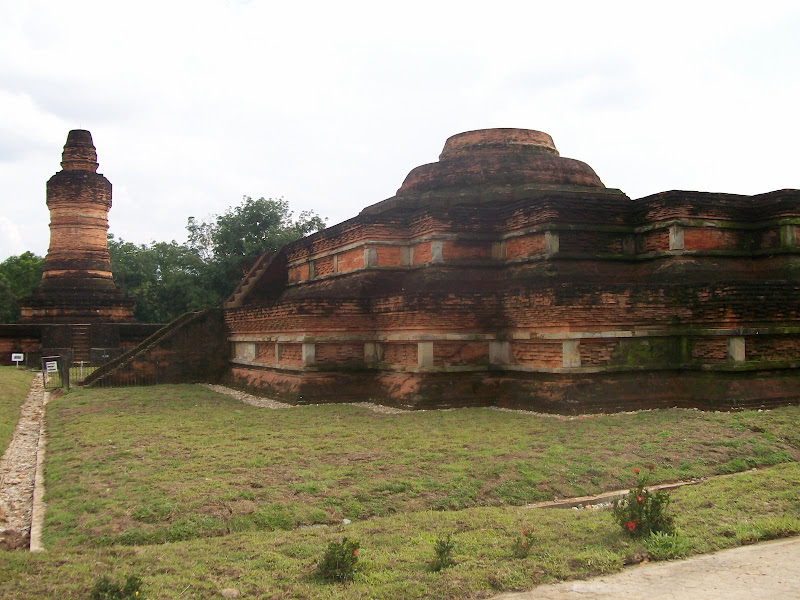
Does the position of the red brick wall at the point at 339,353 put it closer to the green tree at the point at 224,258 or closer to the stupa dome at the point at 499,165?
the stupa dome at the point at 499,165

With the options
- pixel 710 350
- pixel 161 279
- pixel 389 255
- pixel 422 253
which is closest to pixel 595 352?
pixel 710 350

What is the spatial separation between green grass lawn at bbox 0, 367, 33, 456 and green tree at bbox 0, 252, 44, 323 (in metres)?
17.6

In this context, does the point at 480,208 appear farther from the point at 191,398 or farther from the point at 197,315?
the point at 197,315

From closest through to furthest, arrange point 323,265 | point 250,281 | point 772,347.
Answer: point 772,347 → point 323,265 → point 250,281

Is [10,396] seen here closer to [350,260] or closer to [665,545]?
[350,260]

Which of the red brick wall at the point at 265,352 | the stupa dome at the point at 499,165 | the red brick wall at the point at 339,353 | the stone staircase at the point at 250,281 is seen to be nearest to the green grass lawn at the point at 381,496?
the red brick wall at the point at 339,353

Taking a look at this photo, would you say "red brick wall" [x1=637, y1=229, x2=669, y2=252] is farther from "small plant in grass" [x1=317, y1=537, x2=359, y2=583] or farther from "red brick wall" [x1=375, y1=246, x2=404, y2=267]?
"small plant in grass" [x1=317, y1=537, x2=359, y2=583]

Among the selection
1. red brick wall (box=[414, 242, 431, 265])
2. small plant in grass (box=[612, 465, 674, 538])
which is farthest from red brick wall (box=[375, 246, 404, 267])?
small plant in grass (box=[612, 465, 674, 538])

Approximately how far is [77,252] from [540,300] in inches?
796

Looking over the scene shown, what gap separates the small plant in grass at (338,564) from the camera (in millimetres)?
4188

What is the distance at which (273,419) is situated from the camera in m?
10.4

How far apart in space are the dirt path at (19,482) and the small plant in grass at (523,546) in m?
3.57

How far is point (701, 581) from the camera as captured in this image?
4117 millimetres

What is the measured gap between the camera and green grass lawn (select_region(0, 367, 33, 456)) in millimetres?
10242
